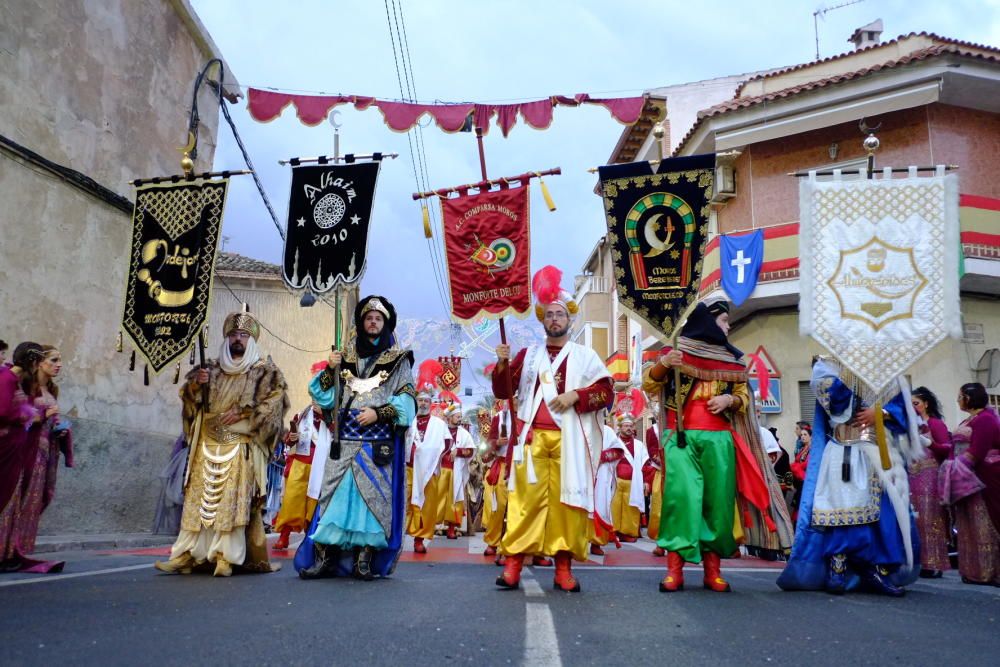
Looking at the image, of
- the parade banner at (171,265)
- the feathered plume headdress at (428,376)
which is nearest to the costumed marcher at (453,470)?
the feathered plume headdress at (428,376)

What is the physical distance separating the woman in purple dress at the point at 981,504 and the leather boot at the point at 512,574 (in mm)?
4266

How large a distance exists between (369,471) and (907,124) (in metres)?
15.4

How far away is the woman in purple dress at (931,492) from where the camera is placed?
8.01m

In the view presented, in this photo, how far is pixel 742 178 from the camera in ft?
65.4

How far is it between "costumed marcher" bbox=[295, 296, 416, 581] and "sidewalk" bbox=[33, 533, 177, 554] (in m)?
4.06

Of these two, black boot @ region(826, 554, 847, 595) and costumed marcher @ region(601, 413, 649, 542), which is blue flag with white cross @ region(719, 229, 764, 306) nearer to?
costumed marcher @ region(601, 413, 649, 542)

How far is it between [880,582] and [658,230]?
289cm

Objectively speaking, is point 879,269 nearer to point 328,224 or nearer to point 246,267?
point 328,224

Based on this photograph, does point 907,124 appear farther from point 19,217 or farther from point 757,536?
point 19,217

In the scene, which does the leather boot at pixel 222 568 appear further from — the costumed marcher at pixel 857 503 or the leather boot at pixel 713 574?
the costumed marcher at pixel 857 503

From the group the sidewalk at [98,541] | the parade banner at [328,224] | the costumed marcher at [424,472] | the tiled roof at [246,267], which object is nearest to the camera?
the parade banner at [328,224]

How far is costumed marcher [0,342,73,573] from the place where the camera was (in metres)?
6.28

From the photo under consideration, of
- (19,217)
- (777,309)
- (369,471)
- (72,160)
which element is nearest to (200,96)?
(72,160)

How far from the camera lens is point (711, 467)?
5863 millimetres
